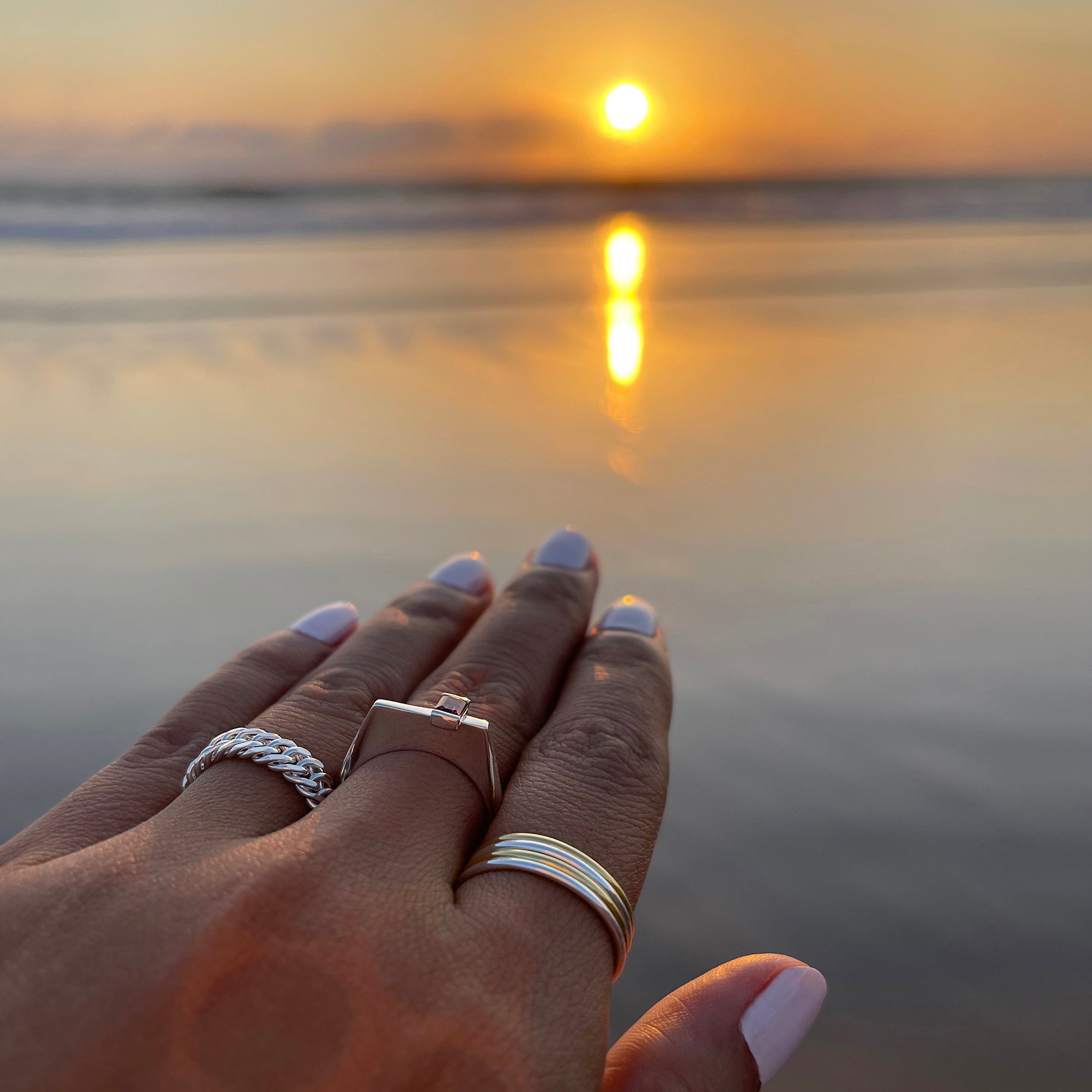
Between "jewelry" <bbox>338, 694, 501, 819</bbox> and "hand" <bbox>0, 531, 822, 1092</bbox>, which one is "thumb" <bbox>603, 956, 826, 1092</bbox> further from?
"jewelry" <bbox>338, 694, 501, 819</bbox>

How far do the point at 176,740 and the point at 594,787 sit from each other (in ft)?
1.99

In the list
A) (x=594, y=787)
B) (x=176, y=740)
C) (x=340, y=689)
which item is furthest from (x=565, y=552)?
(x=176, y=740)

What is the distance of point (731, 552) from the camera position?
217cm

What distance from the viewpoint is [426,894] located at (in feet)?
2.72

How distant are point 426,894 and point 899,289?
5.34 meters

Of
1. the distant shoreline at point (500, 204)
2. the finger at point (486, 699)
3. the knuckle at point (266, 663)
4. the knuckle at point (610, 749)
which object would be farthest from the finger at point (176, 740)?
the distant shoreline at point (500, 204)

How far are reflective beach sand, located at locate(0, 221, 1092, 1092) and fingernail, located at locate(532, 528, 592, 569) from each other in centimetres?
35

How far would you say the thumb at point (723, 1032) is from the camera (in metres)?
0.74

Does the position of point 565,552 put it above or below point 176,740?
above

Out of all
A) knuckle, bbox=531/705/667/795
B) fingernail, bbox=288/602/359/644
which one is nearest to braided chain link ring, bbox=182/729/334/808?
knuckle, bbox=531/705/667/795

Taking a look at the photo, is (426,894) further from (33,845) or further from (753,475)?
(753,475)

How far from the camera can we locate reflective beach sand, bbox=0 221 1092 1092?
46.1 inches

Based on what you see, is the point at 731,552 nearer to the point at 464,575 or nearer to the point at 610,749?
the point at 464,575

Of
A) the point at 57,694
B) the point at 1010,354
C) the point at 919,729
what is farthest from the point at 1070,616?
the point at 1010,354
